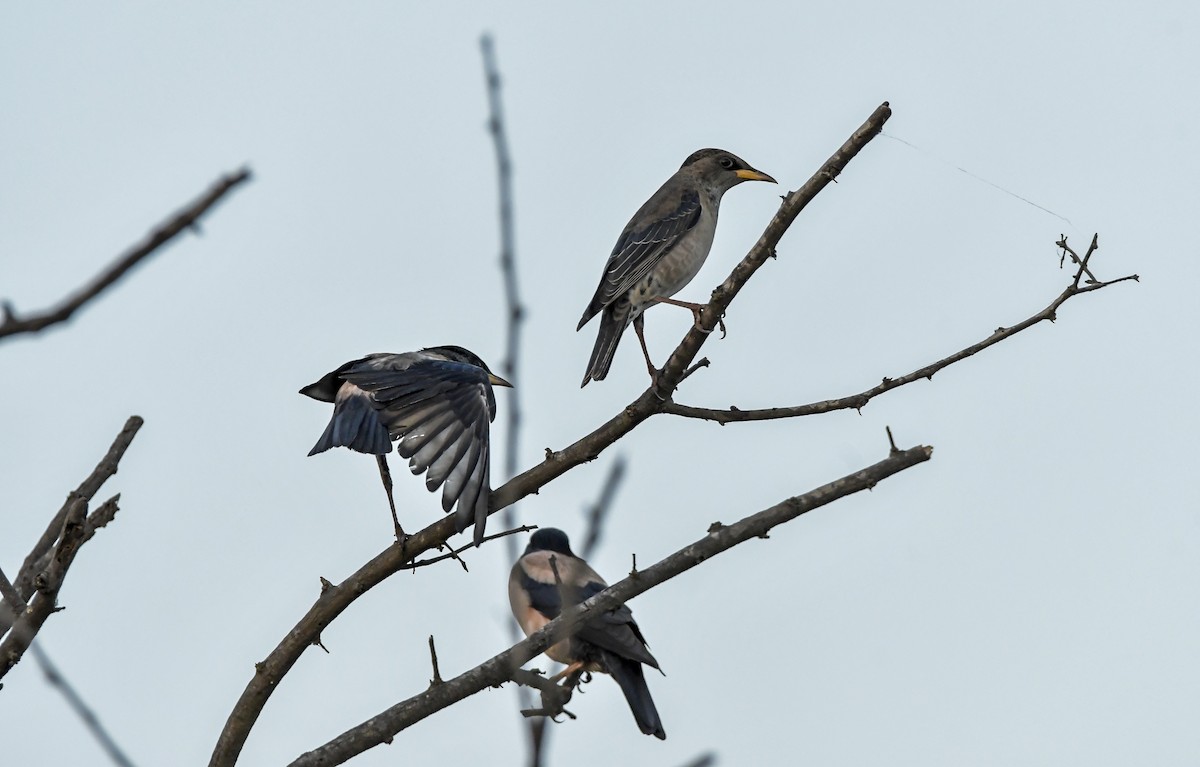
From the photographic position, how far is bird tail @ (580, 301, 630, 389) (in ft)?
22.1

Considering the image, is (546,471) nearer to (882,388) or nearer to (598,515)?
(882,388)

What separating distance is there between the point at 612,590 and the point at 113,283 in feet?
8.82

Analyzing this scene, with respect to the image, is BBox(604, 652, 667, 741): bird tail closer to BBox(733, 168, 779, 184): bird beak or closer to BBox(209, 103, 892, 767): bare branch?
BBox(209, 103, 892, 767): bare branch

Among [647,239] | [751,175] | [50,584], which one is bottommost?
[50,584]

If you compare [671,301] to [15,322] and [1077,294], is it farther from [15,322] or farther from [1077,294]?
[15,322]

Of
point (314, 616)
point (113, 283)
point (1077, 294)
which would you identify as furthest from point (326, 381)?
point (113, 283)

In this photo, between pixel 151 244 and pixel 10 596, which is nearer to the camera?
pixel 151 244

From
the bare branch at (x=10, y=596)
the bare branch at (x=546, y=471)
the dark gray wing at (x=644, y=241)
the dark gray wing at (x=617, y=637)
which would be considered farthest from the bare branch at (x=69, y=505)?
the dark gray wing at (x=644, y=241)

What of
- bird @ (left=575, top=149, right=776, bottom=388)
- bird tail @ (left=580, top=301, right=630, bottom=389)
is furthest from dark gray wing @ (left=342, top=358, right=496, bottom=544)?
bird @ (left=575, top=149, right=776, bottom=388)

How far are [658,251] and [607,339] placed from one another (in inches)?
23.7

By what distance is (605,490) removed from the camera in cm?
177

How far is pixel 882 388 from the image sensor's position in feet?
14.6

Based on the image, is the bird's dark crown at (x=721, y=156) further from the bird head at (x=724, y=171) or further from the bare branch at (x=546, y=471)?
the bare branch at (x=546, y=471)

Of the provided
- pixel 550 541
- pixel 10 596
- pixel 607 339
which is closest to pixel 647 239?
pixel 607 339
